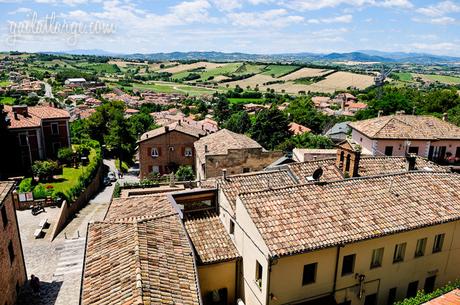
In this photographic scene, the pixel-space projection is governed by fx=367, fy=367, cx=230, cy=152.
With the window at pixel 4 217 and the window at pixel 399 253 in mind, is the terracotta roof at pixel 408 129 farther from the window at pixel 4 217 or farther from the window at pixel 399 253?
the window at pixel 4 217

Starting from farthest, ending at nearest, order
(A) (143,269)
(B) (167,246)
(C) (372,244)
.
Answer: (C) (372,244), (B) (167,246), (A) (143,269)

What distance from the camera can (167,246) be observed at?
15547 millimetres

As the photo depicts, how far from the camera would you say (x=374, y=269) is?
709 inches

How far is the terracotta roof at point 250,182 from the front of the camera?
67.6ft

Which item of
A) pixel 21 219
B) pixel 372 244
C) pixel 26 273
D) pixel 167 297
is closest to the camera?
pixel 167 297

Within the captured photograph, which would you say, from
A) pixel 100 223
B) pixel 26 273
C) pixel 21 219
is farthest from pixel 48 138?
pixel 100 223

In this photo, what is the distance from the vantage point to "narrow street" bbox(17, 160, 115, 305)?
22250 mm

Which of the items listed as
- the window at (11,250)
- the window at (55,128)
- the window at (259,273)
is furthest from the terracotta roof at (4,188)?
the window at (55,128)

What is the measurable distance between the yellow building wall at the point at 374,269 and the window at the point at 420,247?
21cm

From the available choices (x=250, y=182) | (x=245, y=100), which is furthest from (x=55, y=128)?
(x=245, y=100)

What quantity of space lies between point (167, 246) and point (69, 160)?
4541cm

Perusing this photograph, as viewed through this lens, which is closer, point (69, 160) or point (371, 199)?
point (371, 199)

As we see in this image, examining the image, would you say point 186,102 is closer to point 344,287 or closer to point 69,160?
point 69,160

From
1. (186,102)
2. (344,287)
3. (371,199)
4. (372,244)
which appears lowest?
(186,102)
